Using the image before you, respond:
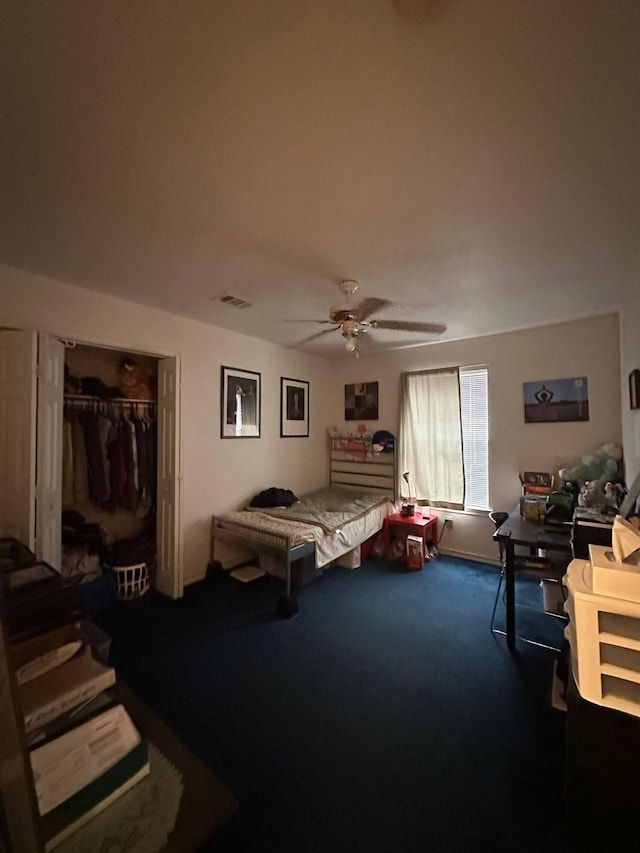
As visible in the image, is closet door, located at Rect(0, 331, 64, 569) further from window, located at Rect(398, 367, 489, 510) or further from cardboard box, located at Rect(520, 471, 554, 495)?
cardboard box, located at Rect(520, 471, 554, 495)

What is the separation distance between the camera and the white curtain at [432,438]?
13.1 ft

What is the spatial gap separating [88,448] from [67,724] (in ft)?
8.79

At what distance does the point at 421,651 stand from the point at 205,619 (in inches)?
66.0

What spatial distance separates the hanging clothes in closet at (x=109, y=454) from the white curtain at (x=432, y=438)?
297 cm

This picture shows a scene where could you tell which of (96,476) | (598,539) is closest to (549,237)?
(598,539)

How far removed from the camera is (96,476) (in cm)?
299

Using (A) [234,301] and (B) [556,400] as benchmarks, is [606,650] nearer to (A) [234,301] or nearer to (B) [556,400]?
(A) [234,301]

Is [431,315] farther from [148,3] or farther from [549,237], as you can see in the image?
[148,3]

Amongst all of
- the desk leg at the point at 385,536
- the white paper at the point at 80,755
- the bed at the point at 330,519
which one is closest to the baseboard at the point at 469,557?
the desk leg at the point at 385,536

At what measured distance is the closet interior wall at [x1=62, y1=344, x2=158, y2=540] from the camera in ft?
10.1

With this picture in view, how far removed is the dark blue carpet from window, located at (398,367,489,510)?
1284mm

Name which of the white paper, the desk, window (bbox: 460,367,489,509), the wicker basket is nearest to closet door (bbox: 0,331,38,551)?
the wicker basket

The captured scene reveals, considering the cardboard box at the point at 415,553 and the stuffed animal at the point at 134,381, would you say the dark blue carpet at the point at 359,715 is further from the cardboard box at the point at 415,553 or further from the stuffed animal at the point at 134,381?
the stuffed animal at the point at 134,381

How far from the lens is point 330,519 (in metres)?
3.36
